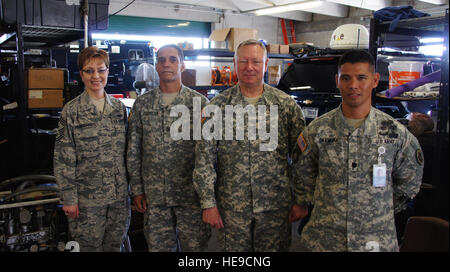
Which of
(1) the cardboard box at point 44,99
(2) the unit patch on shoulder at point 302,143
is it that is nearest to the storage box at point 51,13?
(1) the cardboard box at point 44,99

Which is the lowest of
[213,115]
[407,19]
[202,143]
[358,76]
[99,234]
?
[99,234]

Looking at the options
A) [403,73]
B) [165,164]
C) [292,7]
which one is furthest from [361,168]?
[292,7]

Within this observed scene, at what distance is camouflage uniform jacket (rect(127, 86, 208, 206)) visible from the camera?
2.43 m

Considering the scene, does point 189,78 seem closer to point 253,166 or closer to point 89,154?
point 89,154

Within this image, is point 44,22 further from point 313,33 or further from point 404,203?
point 313,33

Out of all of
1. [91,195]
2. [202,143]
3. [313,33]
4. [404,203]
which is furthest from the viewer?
[313,33]

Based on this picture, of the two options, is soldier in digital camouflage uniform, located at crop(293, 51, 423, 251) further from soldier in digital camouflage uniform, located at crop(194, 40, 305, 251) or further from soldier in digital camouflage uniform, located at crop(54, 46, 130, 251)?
soldier in digital camouflage uniform, located at crop(54, 46, 130, 251)

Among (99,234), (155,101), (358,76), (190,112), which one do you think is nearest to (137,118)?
(155,101)

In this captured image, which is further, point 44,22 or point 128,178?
point 44,22

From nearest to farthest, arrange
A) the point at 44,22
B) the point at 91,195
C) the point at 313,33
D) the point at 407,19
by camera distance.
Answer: the point at 91,195
the point at 407,19
the point at 44,22
the point at 313,33

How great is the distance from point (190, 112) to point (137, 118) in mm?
346

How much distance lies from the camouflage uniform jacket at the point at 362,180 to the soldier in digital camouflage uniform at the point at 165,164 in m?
0.89

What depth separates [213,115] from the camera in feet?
7.34

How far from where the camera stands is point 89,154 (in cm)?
238
